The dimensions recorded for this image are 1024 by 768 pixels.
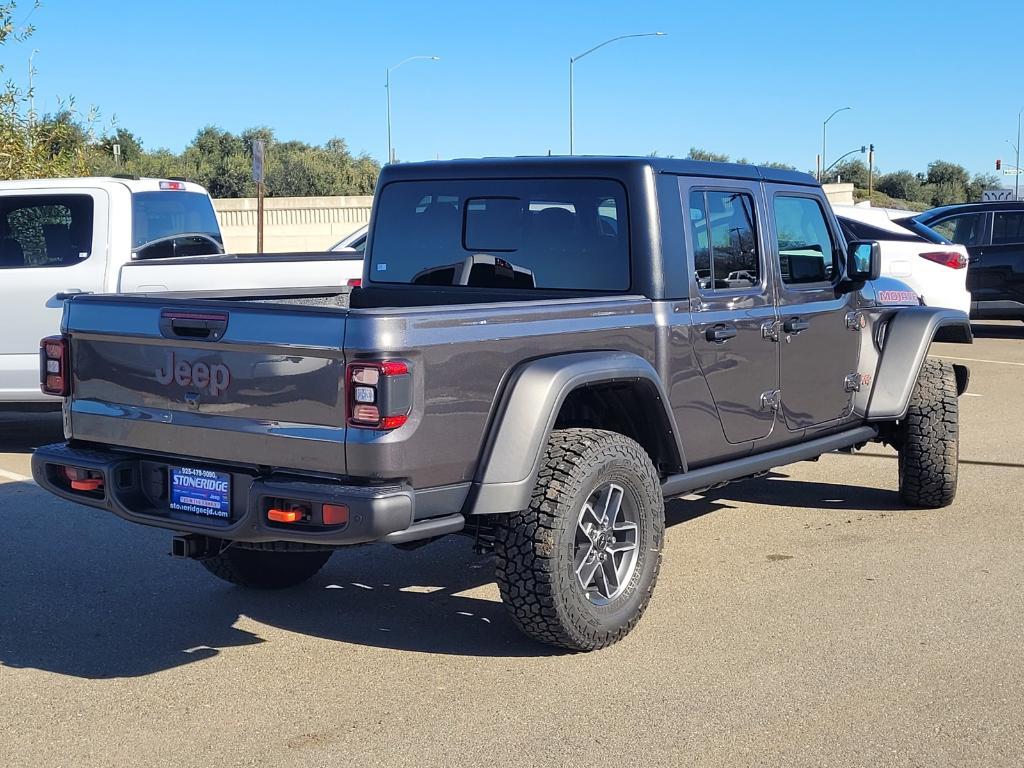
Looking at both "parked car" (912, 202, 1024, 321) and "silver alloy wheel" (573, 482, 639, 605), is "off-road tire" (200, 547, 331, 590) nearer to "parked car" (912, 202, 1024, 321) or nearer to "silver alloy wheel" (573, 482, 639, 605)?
"silver alloy wheel" (573, 482, 639, 605)

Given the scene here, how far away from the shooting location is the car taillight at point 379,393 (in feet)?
13.2

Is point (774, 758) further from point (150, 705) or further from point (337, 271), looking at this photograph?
point (337, 271)

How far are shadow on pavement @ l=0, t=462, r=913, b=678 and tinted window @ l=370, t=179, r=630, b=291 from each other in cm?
143

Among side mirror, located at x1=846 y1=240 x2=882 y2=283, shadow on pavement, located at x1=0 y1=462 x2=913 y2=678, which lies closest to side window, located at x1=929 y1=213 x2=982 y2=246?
side mirror, located at x1=846 y1=240 x2=882 y2=283

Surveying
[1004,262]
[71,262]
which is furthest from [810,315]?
[1004,262]

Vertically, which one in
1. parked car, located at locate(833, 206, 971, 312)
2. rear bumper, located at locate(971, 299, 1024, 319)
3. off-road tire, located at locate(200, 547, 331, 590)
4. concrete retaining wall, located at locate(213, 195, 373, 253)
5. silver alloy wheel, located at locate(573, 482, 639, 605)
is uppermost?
concrete retaining wall, located at locate(213, 195, 373, 253)

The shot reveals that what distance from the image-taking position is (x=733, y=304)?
565cm

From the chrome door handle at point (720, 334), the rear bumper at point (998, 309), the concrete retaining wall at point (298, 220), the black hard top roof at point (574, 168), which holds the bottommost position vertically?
the rear bumper at point (998, 309)

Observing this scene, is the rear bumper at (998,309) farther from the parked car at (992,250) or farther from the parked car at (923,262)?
the parked car at (923,262)

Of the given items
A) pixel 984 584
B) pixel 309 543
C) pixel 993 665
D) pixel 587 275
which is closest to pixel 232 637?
pixel 309 543

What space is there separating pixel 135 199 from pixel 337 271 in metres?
1.62

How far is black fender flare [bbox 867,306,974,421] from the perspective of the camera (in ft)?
22.1

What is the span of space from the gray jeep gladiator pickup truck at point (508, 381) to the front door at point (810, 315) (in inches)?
0.6

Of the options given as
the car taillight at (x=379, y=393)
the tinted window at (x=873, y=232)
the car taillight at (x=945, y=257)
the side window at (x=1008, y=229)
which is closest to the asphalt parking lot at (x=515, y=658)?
the car taillight at (x=379, y=393)
